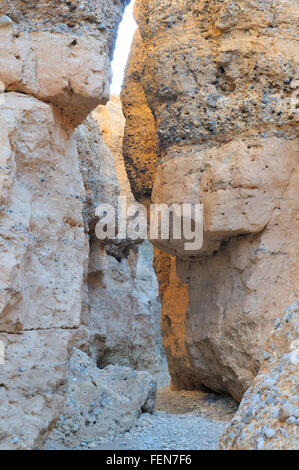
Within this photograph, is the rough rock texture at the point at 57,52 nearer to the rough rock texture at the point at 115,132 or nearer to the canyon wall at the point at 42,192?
the canyon wall at the point at 42,192

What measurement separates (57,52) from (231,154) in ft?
7.01

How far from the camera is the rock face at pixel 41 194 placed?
10.2ft

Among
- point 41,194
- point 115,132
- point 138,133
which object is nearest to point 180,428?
point 41,194

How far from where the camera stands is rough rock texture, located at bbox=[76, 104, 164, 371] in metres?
6.90

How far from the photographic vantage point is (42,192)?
3.62 metres

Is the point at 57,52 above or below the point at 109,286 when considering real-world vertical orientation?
above

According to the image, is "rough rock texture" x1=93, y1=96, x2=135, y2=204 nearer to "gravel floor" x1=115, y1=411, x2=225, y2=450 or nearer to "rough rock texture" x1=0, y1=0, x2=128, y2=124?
"gravel floor" x1=115, y1=411, x2=225, y2=450

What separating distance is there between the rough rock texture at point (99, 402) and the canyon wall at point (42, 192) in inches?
20.4

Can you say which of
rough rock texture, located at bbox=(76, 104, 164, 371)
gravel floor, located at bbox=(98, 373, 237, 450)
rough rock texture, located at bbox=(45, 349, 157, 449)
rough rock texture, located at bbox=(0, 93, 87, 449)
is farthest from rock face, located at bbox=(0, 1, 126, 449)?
rough rock texture, located at bbox=(76, 104, 164, 371)

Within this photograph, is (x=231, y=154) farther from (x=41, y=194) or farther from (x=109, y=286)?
(x=109, y=286)

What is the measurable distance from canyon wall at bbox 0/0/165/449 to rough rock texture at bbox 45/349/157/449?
52 centimetres

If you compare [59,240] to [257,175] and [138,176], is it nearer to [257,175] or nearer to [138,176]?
[257,175]

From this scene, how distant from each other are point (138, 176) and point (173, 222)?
1.57m
